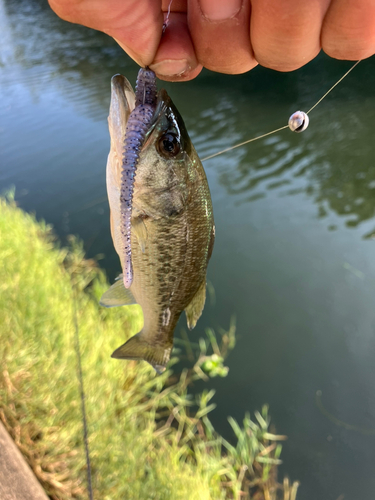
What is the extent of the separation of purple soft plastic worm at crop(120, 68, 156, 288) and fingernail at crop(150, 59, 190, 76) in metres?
0.06

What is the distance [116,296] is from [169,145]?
728 millimetres

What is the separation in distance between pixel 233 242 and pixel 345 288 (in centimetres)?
174

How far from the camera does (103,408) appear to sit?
2.64m

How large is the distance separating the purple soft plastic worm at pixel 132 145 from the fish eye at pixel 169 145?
0.13m

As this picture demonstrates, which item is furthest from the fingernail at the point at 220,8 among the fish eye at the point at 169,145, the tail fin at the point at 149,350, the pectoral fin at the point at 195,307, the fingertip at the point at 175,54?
the tail fin at the point at 149,350

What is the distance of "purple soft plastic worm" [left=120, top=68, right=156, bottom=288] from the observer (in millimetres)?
981

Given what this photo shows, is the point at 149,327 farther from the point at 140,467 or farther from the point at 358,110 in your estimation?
the point at 358,110

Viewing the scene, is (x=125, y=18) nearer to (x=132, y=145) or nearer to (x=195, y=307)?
(x=132, y=145)

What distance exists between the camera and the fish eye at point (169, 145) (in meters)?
1.27

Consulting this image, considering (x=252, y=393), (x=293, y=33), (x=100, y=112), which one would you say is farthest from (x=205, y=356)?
(x=100, y=112)

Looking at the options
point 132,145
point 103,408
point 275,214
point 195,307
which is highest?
point 132,145

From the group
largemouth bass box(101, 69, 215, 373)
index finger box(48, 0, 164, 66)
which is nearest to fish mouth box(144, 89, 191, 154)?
largemouth bass box(101, 69, 215, 373)

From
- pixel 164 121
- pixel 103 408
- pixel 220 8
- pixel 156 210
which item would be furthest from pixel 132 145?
pixel 103 408

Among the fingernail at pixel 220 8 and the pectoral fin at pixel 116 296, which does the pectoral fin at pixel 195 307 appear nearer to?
the pectoral fin at pixel 116 296
